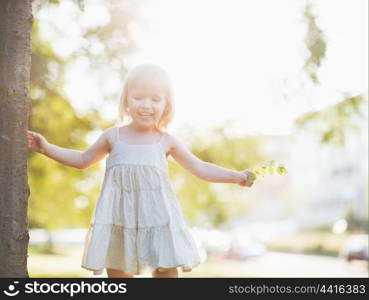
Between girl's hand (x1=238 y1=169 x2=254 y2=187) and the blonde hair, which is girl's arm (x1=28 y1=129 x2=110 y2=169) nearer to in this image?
the blonde hair

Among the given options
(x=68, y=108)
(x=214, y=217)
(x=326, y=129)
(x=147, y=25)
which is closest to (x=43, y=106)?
(x=68, y=108)

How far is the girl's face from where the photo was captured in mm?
3592

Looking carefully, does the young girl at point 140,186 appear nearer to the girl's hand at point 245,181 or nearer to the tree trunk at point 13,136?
the girl's hand at point 245,181

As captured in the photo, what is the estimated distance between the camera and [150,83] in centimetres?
359

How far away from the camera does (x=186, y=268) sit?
136 inches

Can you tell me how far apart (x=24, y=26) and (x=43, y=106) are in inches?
270

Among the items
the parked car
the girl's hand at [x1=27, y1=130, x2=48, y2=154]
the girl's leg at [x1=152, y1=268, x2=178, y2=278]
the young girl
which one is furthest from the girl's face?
the parked car

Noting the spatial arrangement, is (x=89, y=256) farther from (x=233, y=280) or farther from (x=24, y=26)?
(x=24, y=26)

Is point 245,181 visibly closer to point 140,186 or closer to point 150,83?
point 140,186

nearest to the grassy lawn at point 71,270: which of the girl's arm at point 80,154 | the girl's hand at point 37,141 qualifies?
the girl's arm at point 80,154

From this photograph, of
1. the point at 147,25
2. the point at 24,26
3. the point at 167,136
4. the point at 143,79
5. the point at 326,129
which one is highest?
the point at 147,25

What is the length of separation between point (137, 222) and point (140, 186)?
→ 192mm

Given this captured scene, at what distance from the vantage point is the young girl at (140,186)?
3436 millimetres

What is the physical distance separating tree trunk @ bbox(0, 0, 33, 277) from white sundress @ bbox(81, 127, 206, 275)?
0.38m
